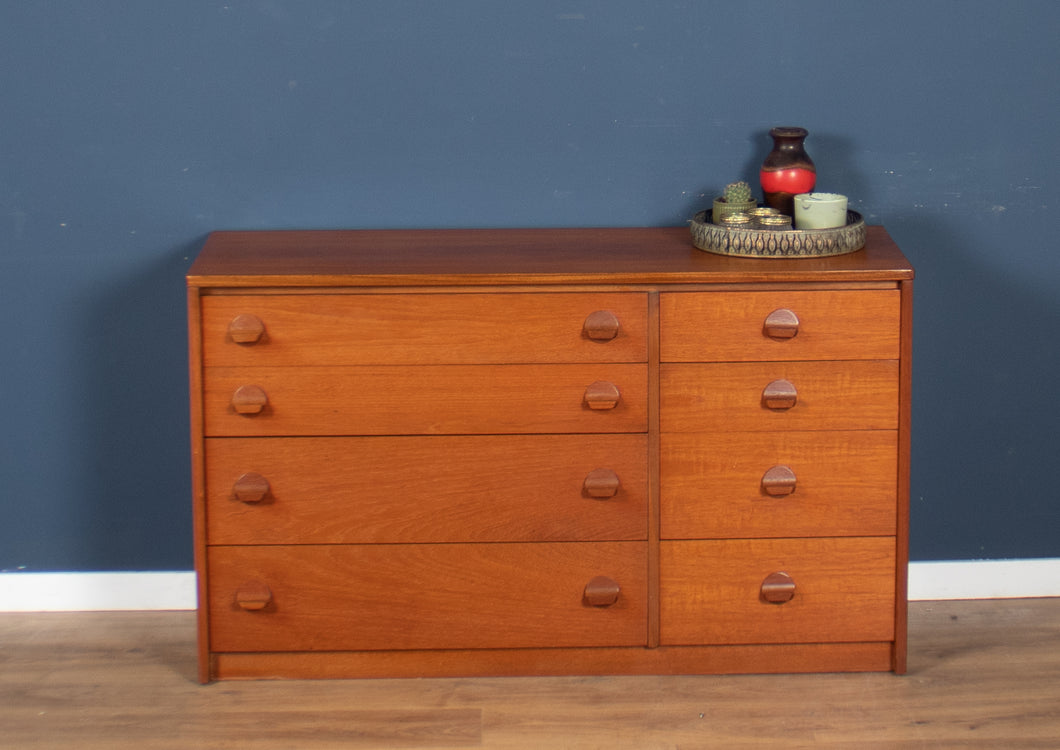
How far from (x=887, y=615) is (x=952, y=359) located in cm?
60

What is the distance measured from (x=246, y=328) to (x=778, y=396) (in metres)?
0.98

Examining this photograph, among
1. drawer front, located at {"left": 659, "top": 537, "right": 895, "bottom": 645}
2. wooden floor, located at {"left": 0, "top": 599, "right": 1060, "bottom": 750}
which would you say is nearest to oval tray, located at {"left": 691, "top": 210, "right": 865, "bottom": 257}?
drawer front, located at {"left": 659, "top": 537, "right": 895, "bottom": 645}

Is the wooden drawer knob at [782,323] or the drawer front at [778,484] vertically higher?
the wooden drawer knob at [782,323]

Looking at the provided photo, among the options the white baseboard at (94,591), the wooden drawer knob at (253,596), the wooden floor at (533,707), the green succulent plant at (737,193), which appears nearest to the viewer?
the wooden floor at (533,707)

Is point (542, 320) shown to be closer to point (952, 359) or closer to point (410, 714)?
point (410, 714)

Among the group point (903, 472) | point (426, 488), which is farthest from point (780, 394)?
point (426, 488)

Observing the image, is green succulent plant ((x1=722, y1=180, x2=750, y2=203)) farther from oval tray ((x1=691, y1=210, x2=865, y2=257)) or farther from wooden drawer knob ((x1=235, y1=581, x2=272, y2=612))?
wooden drawer knob ((x1=235, y1=581, x2=272, y2=612))

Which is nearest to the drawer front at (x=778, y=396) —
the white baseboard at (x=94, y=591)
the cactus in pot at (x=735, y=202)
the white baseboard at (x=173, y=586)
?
the cactus in pot at (x=735, y=202)

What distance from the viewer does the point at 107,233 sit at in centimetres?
291

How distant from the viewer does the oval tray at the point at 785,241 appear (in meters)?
2.64

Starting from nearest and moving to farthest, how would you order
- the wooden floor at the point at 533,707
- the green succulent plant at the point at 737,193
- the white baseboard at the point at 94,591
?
1. the wooden floor at the point at 533,707
2. the green succulent plant at the point at 737,193
3. the white baseboard at the point at 94,591

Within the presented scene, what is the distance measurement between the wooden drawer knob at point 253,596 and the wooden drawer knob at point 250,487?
172 mm

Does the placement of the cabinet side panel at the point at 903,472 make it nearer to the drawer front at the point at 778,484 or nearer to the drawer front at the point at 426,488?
the drawer front at the point at 778,484

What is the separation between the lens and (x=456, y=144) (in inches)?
114
